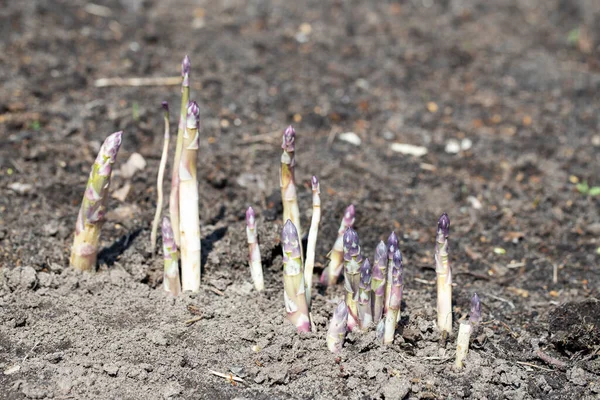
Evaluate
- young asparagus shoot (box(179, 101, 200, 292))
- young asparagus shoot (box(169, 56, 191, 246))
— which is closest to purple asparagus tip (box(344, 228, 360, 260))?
young asparagus shoot (box(179, 101, 200, 292))

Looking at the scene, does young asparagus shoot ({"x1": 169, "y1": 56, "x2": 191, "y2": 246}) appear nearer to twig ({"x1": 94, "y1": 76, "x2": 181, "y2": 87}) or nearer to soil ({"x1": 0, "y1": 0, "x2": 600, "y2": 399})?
soil ({"x1": 0, "y1": 0, "x2": 600, "y2": 399})

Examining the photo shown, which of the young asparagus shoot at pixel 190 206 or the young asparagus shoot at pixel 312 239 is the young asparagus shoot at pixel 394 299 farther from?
the young asparagus shoot at pixel 190 206

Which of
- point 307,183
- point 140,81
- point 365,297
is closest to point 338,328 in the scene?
point 365,297

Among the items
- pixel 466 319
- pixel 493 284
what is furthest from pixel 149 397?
pixel 493 284

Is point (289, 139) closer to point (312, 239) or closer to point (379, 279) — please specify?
point (312, 239)

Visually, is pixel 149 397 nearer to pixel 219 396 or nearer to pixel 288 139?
pixel 219 396

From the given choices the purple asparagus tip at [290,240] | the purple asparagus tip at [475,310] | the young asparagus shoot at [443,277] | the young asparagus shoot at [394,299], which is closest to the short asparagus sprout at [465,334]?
the purple asparagus tip at [475,310]
